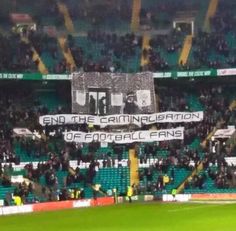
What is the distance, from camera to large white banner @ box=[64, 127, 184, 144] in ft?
129

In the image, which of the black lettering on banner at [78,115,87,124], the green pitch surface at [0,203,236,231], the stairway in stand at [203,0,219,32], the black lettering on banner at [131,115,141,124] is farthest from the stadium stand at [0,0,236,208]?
the green pitch surface at [0,203,236,231]

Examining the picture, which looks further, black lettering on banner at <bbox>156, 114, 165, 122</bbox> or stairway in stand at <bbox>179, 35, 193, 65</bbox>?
stairway in stand at <bbox>179, 35, 193, 65</bbox>

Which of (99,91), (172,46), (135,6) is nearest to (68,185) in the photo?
(99,91)

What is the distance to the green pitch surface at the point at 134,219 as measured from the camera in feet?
75.3

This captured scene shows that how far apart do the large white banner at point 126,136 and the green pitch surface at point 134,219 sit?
752 cm

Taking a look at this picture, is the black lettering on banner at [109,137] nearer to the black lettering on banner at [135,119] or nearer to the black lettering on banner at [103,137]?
the black lettering on banner at [103,137]

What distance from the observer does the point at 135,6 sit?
160 ft

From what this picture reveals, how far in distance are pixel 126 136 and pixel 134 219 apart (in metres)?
14.5

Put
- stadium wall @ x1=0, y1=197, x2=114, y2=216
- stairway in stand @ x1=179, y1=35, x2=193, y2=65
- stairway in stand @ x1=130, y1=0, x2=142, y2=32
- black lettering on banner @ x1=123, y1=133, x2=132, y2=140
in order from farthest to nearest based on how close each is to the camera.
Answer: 1. stairway in stand @ x1=130, y1=0, x2=142, y2=32
2. stairway in stand @ x1=179, y1=35, x2=193, y2=65
3. black lettering on banner @ x1=123, y1=133, x2=132, y2=140
4. stadium wall @ x1=0, y1=197, x2=114, y2=216

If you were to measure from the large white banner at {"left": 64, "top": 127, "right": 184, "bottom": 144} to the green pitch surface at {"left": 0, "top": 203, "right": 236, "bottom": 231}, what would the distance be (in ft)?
24.7

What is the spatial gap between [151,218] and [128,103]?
1640 cm

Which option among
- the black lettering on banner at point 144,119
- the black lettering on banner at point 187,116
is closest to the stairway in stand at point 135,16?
the black lettering on banner at point 144,119

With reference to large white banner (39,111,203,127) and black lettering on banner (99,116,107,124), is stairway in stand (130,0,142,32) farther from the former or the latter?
black lettering on banner (99,116,107,124)

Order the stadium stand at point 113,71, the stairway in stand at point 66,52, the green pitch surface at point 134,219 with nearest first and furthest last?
the green pitch surface at point 134,219
the stadium stand at point 113,71
the stairway in stand at point 66,52
